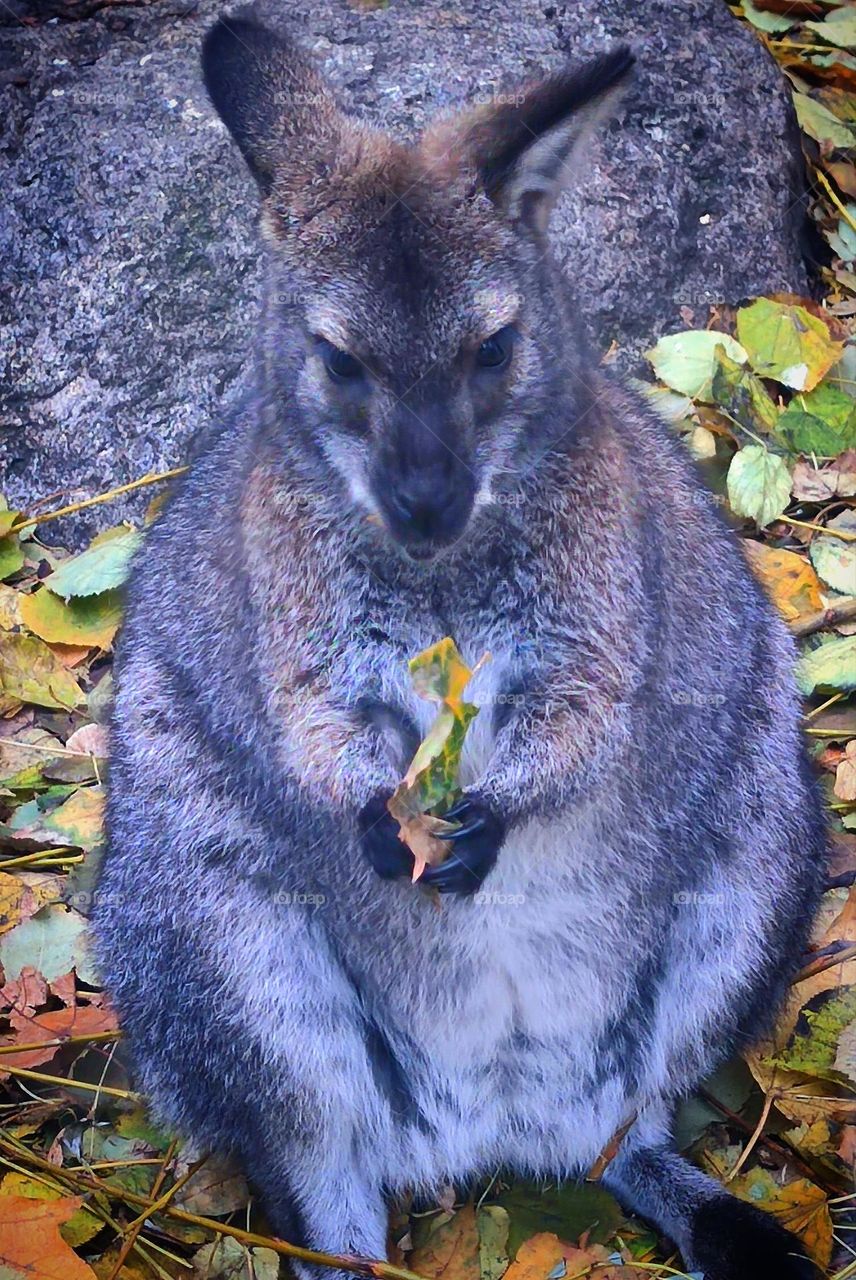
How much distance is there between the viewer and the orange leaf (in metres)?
2.69

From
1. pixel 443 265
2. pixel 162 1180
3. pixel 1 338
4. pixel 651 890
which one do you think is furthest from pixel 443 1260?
pixel 1 338

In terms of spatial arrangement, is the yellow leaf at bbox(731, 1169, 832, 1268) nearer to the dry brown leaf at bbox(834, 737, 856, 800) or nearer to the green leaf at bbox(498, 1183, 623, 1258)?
the green leaf at bbox(498, 1183, 623, 1258)

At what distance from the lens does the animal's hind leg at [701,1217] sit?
2699 mm

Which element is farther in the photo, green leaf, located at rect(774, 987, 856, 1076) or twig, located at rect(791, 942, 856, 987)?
twig, located at rect(791, 942, 856, 987)

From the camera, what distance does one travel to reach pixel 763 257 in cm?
467

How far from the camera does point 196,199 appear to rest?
435 centimetres

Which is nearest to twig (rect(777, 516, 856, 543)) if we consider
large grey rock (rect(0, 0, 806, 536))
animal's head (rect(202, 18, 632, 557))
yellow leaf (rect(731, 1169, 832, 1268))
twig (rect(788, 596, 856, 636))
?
twig (rect(788, 596, 856, 636))

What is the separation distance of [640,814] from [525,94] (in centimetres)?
127

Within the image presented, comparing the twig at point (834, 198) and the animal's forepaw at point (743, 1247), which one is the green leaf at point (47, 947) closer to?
the animal's forepaw at point (743, 1247)

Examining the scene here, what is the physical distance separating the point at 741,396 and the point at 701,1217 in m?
2.37

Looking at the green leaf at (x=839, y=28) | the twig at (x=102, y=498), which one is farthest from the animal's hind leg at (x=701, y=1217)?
the green leaf at (x=839, y=28)

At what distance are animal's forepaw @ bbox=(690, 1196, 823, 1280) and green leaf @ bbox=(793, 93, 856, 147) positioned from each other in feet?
12.1

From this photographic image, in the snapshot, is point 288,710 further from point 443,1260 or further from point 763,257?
point 763,257

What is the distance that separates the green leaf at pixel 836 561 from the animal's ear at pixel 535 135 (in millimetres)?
1892
